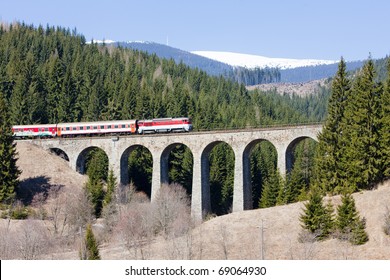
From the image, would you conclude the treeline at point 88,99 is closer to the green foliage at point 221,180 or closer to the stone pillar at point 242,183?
the green foliage at point 221,180

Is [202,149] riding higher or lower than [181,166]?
higher

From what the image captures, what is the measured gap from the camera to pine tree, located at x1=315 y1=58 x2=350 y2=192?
6762cm

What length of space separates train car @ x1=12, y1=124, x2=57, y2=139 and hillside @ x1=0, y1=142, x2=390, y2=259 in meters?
32.8

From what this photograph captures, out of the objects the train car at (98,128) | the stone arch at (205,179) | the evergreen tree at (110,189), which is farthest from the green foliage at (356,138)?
the train car at (98,128)

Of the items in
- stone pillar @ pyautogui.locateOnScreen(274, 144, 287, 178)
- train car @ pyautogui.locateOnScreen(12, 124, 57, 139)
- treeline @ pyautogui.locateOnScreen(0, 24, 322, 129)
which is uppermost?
treeline @ pyautogui.locateOnScreen(0, 24, 322, 129)

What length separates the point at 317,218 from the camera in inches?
2234

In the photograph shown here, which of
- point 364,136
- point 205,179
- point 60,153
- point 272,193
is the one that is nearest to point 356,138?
point 364,136

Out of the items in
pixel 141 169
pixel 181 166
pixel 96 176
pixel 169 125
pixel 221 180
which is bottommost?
pixel 221 180

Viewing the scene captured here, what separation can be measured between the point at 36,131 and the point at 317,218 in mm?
60900

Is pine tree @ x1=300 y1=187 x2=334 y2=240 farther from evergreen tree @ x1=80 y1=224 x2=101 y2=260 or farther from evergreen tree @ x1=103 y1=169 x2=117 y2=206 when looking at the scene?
evergreen tree @ x1=103 y1=169 x2=117 y2=206

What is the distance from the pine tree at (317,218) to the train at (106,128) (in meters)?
38.3

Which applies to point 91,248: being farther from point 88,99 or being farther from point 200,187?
point 88,99

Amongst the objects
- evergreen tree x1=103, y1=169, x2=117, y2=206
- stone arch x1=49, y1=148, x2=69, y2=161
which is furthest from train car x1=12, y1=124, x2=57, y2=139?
evergreen tree x1=103, y1=169, x2=117, y2=206

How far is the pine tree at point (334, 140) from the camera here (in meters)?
67.6
